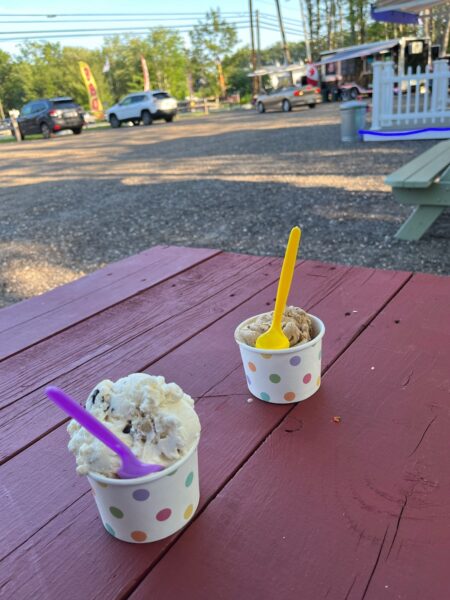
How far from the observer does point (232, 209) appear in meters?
5.09

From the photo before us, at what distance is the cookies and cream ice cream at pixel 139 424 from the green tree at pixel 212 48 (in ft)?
144

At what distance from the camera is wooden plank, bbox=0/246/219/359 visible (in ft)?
4.50

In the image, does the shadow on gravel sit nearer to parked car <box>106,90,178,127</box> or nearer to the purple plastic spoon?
the purple plastic spoon

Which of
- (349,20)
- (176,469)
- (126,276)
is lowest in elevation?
(126,276)

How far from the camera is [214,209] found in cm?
516

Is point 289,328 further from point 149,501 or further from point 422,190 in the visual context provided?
point 422,190

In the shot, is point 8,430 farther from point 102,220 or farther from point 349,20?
point 349,20

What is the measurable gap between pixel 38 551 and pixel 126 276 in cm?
120

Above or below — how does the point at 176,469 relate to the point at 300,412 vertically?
above

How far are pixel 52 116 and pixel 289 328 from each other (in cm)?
1834

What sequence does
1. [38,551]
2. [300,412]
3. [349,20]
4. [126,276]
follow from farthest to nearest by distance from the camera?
[349,20], [126,276], [300,412], [38,551]

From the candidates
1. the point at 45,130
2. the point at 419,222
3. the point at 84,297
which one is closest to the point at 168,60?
the point at 45,130

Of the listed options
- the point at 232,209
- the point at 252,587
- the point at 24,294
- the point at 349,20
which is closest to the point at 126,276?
the point at 252,587

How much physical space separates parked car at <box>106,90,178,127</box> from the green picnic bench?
1697cm
